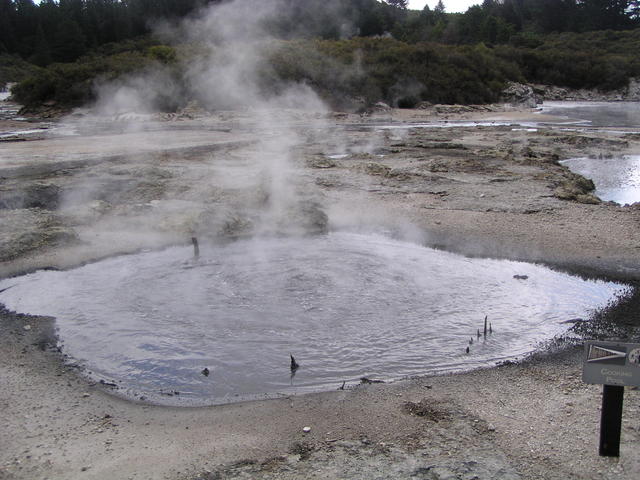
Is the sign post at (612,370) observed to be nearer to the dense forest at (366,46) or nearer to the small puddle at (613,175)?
the small puddle at (613,175)

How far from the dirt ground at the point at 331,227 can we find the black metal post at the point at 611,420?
7 cm

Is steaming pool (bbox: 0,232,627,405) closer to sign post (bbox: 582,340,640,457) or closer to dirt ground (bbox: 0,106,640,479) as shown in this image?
dirt ground (bbox: 0,106,640,479)

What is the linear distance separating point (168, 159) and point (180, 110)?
48.8 ft

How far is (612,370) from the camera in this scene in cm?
303

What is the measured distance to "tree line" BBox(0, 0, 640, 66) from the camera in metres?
35.4

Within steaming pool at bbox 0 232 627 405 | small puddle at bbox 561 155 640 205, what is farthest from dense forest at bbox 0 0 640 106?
steaming pool at bbox 0 232 627 405

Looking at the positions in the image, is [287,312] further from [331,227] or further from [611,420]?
[331,227]

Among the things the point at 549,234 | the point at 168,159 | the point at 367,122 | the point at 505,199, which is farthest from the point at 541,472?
the point at 367,122

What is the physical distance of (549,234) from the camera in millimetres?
8180

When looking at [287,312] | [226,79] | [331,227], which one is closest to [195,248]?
[331,227]

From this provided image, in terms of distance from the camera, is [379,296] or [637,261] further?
[637,261]

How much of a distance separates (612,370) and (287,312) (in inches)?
117

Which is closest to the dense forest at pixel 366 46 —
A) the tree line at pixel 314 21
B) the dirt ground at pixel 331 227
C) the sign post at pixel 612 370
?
the tree line at pixel 314 21

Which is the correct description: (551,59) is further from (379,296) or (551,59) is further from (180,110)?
(379,296)
